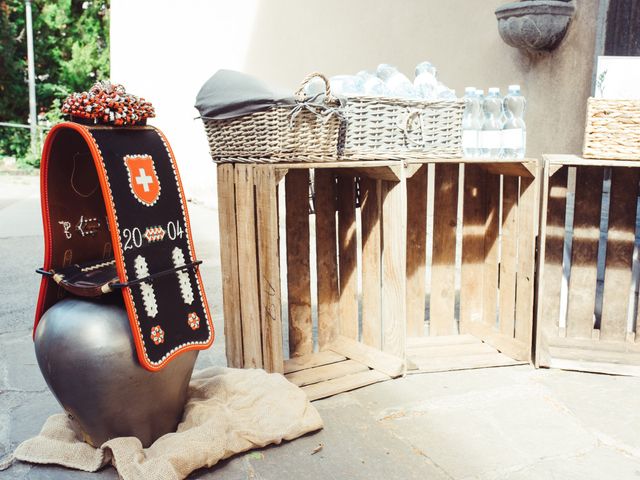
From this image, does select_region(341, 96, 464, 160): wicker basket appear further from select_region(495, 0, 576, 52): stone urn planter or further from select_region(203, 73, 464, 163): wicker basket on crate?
select_region(495, 0, 576, 52): stone urn planter

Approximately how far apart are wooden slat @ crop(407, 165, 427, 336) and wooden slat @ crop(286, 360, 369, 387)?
1.83 feet

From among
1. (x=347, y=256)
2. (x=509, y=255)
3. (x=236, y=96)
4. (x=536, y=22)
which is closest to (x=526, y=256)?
(x=509, y=255)

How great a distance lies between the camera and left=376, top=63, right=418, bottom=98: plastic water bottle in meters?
2.90

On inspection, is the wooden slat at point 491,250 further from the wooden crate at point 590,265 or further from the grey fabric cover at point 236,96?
the grey fabric cover at point 236,96

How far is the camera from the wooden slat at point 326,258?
3.13 meters

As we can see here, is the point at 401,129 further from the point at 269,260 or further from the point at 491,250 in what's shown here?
the point at 491,250

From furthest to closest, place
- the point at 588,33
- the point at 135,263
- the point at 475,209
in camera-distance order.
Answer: the point at 588,33 < the point at 475,209 < the point at 135,263

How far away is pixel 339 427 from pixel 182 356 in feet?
2.19

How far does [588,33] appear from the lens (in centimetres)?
459

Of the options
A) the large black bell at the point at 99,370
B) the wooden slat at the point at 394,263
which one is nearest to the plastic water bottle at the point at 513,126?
the wooden slat at the point at 394,263

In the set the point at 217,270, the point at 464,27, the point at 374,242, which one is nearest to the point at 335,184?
the point at 374,242

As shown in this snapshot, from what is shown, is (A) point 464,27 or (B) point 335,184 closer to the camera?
(B) point 335,184

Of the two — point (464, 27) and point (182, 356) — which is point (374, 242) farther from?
point (464, 27)

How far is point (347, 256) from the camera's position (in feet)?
10.6
